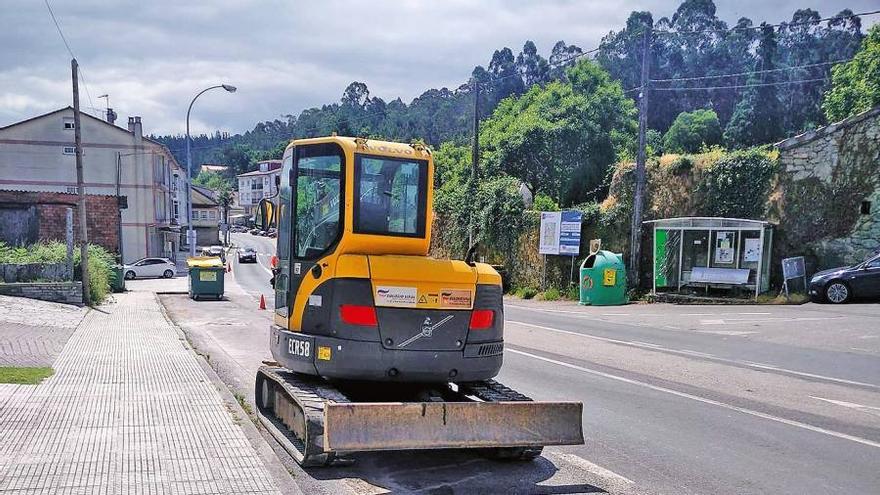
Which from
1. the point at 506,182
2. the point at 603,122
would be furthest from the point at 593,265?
the point at 603,122

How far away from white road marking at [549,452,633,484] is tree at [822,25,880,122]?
3684 centimetres

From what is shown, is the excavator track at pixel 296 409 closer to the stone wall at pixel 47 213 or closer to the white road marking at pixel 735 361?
the white road marking at pixel 735 361

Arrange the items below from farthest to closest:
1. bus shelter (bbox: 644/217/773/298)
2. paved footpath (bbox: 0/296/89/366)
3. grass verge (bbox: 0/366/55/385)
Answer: bus shelter (bbox: 644/217/773/298), paved footpath (bbox: 0/296/89/366), grass verge (bbox: 0/366/55/385)

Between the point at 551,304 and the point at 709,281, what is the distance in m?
5.58

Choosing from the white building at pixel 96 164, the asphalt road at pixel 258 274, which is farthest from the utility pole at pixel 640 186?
the white building at pixel 96 164

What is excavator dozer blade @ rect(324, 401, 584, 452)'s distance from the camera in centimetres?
541

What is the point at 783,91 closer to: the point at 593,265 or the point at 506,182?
the point at 506,182

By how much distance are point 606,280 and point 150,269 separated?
Answer: 3082cm

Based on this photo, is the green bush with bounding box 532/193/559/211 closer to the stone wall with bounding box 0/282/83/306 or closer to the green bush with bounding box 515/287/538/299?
the green bush with bounding box 515/287/538/299

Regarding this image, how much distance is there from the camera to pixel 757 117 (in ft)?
221

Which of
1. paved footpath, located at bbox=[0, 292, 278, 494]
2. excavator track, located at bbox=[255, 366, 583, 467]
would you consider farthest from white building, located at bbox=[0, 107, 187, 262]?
excavator track, located at bbox=[255, 366, 583, 467]

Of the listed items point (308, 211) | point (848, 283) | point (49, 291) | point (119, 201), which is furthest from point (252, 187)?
point (308, 211)

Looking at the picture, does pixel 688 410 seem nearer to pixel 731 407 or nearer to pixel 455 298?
pixel 731 407

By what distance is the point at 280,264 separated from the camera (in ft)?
23.2
